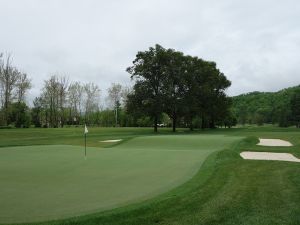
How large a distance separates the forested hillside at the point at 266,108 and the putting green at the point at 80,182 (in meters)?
72.3

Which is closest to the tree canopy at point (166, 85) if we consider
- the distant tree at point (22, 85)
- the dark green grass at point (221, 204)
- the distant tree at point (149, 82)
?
the distant tree at point (149, 82)

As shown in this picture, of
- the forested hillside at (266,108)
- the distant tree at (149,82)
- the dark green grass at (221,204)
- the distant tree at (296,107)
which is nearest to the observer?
the dark green grass at (221,204)

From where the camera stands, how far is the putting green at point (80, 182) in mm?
7402

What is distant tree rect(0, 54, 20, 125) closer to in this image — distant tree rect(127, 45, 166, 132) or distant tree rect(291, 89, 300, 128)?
distant tree rect(127, 45, 166, 132)

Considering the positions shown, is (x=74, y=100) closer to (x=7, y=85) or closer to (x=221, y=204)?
(x=7, y=85)

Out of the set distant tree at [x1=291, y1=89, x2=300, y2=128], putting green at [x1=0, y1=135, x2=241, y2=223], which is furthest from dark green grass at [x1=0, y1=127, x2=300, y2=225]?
distant tree at [x1=291, y1=89, x2=300, y2=128]

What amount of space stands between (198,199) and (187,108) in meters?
45.7

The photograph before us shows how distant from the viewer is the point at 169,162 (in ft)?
48.4

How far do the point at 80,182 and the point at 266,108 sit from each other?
94.2 meters

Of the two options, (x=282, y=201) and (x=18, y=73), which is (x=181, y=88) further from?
(x=282, y=201)

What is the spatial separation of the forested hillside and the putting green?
72324 millimetres

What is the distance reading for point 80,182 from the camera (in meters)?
10.3

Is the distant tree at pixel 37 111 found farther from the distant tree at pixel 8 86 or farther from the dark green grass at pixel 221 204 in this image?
the dark green grass at pixel 221 204

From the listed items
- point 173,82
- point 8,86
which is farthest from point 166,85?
point 8,86
